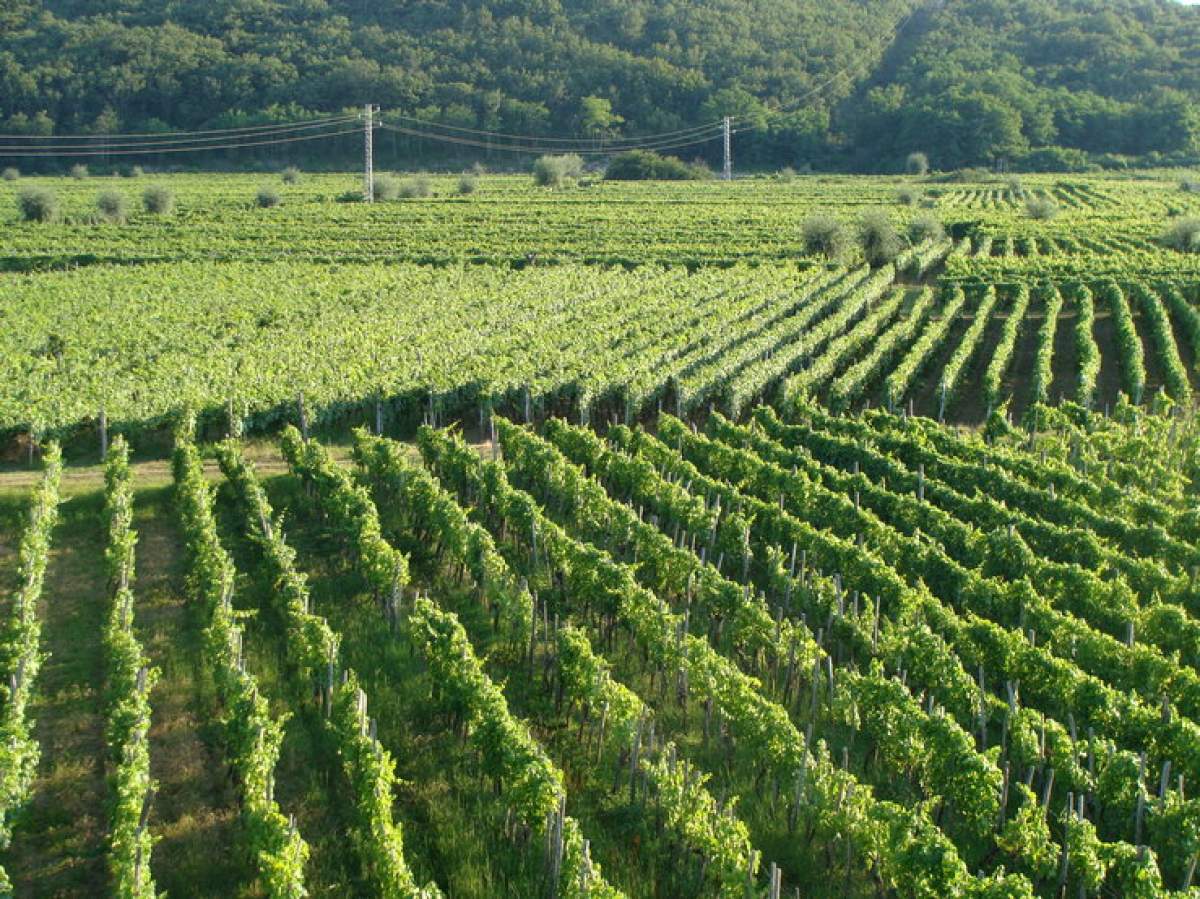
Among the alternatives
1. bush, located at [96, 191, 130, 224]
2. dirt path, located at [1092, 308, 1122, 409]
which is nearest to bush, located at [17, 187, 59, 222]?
bush, located at [96, 191, 130, 224]

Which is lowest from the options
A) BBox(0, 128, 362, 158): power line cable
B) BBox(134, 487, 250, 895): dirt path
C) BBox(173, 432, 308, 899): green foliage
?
BBox(134, 487, 250, 895): dirt path

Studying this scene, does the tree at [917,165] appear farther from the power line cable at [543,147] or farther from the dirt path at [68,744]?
the dirt path at [68,744]

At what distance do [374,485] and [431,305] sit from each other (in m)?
20.6

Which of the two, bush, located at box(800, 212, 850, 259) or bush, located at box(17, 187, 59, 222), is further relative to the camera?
bush, located at box(17, 187, 59, 222)

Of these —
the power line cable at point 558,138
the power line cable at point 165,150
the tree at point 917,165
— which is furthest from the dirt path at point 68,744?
the power line cable at point 558,138

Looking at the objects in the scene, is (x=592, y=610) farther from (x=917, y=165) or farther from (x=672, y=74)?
(x=672, y=74)

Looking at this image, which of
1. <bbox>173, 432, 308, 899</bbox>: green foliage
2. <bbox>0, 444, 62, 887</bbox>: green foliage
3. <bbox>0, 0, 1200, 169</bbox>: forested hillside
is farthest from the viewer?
<bbox>0, 0, 1200, 169</bbox>: forested hillside

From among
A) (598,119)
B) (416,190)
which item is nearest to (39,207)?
(416,190)

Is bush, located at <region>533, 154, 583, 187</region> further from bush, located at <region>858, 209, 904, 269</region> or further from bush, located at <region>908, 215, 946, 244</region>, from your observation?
bush, located at <region>858, 209, 904, 269</region>

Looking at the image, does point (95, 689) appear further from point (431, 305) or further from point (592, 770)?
point (431, 305)

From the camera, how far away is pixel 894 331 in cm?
4059

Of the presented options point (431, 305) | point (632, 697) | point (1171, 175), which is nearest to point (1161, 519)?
point (632, 697)

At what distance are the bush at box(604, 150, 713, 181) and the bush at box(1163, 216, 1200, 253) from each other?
2521 inches

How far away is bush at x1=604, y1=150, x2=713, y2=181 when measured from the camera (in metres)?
121
